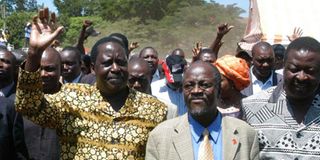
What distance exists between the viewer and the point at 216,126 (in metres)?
3.65

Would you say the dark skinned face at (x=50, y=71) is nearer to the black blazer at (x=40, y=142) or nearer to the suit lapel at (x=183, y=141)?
the black blazer at (x=40, y=142)

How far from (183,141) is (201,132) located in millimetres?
132

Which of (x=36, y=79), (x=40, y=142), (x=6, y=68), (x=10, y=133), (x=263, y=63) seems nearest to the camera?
(x=36, y=79)

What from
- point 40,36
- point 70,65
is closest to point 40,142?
point 40,36

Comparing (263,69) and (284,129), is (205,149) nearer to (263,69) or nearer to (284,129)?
(284,129)

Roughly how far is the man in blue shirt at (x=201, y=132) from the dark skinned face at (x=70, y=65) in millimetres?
3138

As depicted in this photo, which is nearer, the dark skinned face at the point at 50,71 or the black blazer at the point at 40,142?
the black blazer at the point at 40,142

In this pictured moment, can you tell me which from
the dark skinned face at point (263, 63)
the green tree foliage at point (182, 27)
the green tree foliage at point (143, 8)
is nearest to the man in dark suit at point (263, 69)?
the dark skinned face at point (263, 63)

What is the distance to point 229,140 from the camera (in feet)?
11.7

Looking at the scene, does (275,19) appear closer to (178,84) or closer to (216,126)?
(178,84)

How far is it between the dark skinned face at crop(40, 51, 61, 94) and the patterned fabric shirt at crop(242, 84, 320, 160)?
5.68ft

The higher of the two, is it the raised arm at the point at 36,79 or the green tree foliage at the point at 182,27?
the raised arm at the point at 36,79

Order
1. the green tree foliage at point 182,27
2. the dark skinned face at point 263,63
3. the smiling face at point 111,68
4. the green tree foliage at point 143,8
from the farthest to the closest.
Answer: the green tree foliage at point 143,8 < the green tree foliage at point 182,27 < the dark skinned face at point 263,63 < the smiling face at point 111,68

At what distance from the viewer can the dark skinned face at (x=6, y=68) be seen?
15.9 ft
